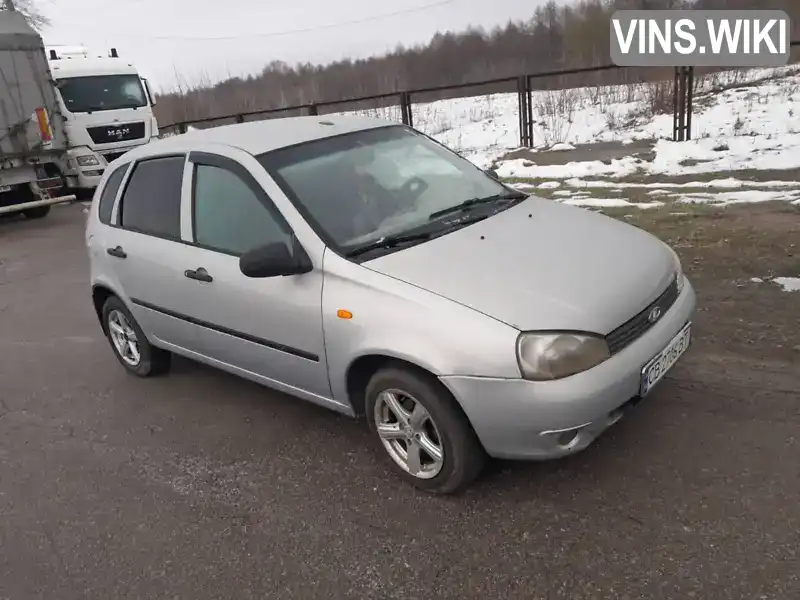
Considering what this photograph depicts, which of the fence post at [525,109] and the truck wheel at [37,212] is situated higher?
the fence post at [525,109]

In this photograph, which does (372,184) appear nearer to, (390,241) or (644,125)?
(390,241)

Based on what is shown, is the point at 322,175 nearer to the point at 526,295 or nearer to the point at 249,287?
the point at 249,287

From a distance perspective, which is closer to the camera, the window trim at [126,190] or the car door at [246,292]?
the car door at [246,292]

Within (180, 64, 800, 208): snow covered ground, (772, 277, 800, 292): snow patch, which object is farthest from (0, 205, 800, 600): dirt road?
(180, 64, 800, 208): snow covered ground

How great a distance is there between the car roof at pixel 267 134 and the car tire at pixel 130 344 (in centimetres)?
113

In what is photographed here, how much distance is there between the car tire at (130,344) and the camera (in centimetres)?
493

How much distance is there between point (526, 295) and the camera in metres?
2.97

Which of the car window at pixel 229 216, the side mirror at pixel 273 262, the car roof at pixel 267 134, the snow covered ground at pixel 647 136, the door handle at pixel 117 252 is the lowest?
the snow covered ground at pixel 647 136

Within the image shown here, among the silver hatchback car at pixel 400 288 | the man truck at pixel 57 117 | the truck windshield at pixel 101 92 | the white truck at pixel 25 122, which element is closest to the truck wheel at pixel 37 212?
the man truck at pixel 57 117

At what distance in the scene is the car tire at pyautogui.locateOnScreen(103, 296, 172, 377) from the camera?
493 cm

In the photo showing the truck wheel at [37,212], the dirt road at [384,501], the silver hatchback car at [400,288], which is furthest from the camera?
the truck wheel at [37,212]

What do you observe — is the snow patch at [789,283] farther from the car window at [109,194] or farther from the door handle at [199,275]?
the car window at [109,194]

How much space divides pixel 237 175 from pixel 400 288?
52.8 inches

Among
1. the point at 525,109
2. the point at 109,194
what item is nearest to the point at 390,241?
the point at 109,194
